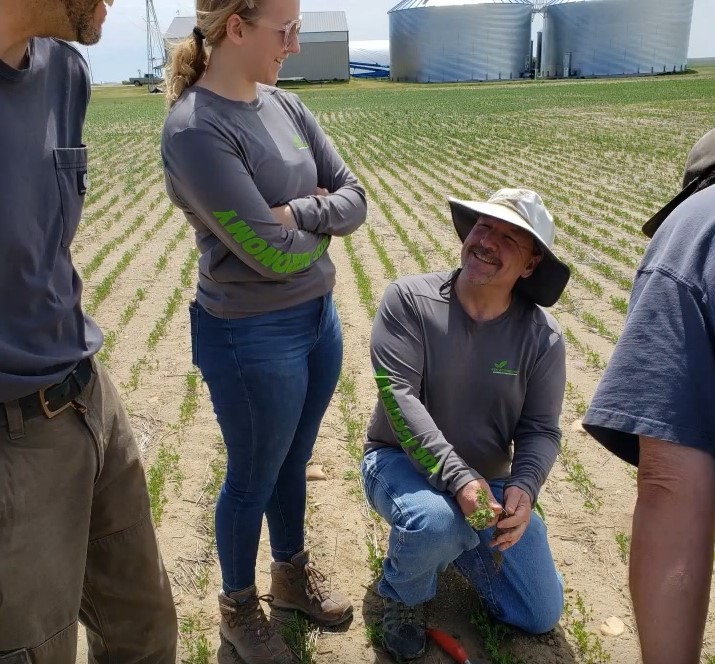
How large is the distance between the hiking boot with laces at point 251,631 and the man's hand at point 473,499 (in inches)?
28.9

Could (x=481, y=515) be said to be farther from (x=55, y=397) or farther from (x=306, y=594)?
(x=55, y=397)

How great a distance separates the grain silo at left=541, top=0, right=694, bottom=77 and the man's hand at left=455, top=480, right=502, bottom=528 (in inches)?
2580

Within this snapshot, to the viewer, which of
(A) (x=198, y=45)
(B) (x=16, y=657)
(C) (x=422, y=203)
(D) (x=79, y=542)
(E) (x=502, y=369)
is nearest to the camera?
(B) (x=16, y=657)

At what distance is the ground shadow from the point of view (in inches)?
99.0

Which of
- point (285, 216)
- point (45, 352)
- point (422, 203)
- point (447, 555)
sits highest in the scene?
point (285, 216)

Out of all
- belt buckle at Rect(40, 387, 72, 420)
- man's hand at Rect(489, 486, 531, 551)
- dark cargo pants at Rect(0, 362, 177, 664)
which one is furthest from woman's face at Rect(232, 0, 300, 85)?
man's hand at Rect(489, 486, 531, 551)

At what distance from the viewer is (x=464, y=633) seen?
8.63 feet

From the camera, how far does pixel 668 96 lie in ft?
103

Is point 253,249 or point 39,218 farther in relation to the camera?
point 253,249

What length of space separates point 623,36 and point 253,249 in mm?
66726

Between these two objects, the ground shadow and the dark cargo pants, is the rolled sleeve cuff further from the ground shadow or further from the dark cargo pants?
the ground shadow

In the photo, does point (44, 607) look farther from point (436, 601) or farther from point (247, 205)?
point (436, 601)

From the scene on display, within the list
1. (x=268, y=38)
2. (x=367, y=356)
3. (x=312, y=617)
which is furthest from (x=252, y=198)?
(x=367, y=356)

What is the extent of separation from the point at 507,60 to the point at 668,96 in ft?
112
